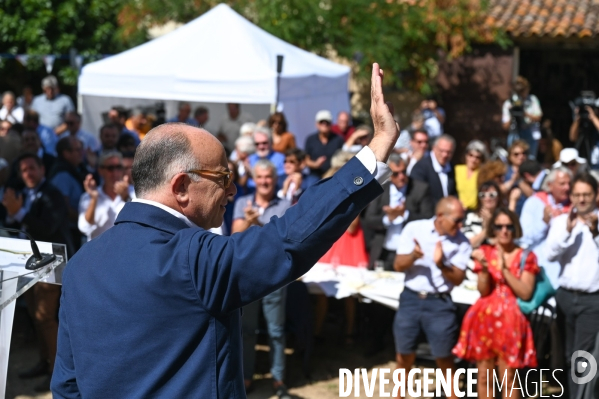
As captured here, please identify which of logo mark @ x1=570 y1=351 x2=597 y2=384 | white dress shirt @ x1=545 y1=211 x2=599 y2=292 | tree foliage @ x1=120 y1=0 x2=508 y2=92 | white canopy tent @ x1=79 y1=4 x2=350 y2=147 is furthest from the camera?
tree foliage @ x1=120 y1=0 x2=508 y2=92

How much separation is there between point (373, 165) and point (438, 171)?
5978 mm

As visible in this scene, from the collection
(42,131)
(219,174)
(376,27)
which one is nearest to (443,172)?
(42,131)

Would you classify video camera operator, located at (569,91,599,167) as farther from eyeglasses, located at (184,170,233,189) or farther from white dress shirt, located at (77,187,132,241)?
eyeglasses, located at (184,170,233,189)

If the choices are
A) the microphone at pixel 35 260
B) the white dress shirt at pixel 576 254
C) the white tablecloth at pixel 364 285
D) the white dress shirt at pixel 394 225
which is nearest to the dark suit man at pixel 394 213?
the white dress shirt at pixel 394 225

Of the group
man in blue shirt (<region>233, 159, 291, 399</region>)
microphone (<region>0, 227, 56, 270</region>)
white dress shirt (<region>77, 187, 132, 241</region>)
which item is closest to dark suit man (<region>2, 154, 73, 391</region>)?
white dress shirt (<region>77, 187, 132, 241</region>)

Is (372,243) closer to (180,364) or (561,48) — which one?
(180,364)

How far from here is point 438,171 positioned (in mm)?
7582

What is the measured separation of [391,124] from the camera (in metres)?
1.79

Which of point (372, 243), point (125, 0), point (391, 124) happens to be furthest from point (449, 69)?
point (391, 124)

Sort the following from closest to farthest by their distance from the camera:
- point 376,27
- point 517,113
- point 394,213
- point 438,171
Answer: point 394,213, point 438,171, point 517,113, point 376,27

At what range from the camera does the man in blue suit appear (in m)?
1.70

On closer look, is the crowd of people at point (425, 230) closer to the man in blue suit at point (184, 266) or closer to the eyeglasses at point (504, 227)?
the eyeglasses at point (504, 227)

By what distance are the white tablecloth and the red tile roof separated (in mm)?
10146

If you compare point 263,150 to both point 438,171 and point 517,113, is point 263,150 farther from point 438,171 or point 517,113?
point 517,113
